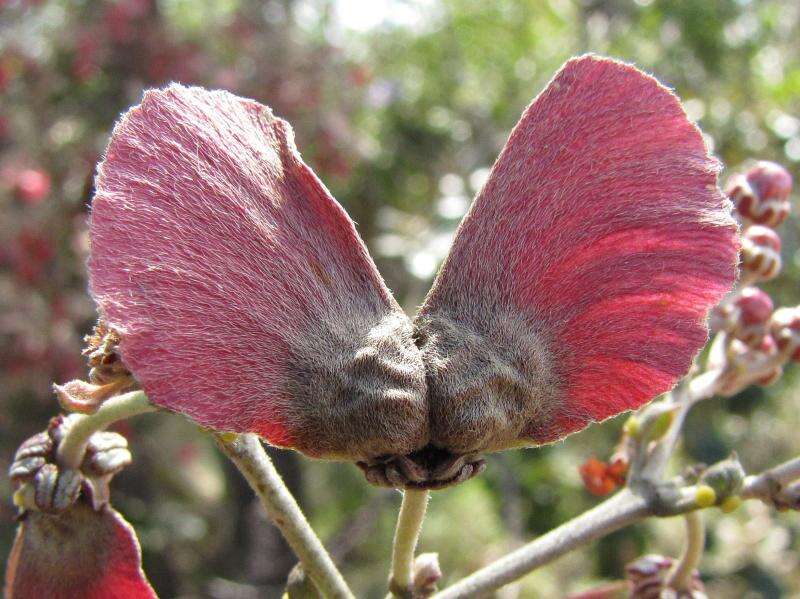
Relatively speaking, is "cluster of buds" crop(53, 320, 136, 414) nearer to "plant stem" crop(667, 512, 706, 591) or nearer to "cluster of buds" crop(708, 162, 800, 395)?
"plant stem" crop(667, 512, 706, 591)

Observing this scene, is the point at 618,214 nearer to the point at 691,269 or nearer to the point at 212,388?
the point at 691,269

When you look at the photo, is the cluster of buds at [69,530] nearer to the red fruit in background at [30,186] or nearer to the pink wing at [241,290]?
the pink wing at [241,290]

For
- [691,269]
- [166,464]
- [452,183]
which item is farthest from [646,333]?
[166,464]

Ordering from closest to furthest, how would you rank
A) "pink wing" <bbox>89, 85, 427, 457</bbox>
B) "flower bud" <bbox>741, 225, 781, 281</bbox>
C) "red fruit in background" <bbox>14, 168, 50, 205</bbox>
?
1. "pink wing" <bbox>89, 85, 427, 457</bbox>
2. "flower bud" <bbox>741, 225, 781, 281</bbox>
3. "red fruit in background" <bbox>14, 168, 50, 205</bbox>

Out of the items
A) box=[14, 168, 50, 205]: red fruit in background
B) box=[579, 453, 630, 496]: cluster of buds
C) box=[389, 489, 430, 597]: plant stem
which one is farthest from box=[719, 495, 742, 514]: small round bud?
box=[14, 168, 50, 205]: red fruit in background

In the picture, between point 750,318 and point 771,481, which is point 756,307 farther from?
point 771,481

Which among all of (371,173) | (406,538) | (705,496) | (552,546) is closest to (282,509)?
(406,538)
